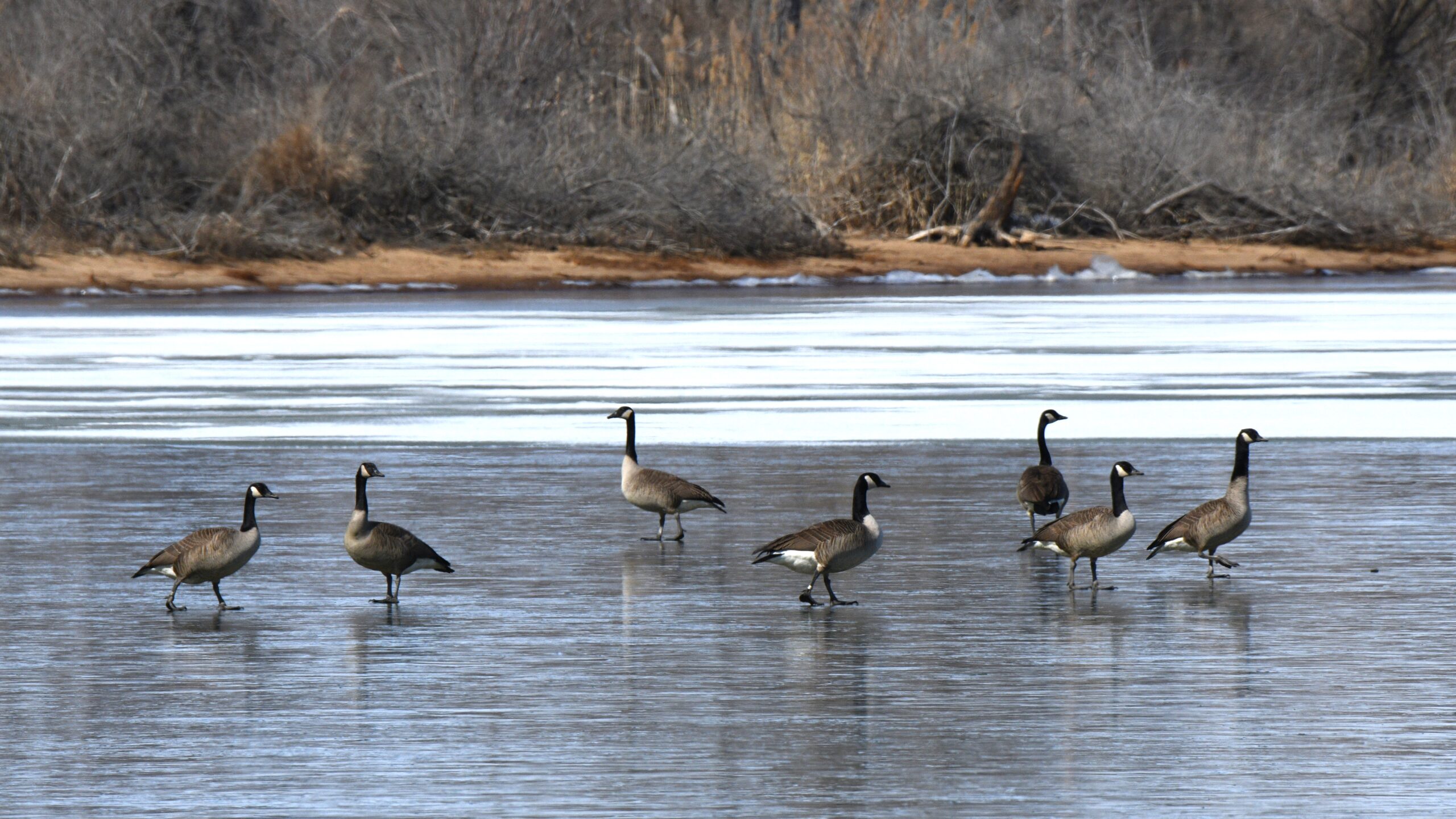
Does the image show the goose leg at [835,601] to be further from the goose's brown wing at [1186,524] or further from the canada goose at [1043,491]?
the canada goose at [1043,491]

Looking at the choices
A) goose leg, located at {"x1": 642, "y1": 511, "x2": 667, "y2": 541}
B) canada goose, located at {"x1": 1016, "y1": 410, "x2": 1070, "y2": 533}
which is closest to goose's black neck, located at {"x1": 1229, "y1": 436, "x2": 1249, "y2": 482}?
canada goose, located at {"x1": 1016, "y1": 410, "x2": 1070, "y2": 533}

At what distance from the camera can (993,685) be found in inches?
325

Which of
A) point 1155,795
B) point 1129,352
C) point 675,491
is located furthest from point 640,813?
point 1129,352

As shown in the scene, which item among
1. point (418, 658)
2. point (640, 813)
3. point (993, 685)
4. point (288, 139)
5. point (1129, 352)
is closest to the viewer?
point (640, 813)

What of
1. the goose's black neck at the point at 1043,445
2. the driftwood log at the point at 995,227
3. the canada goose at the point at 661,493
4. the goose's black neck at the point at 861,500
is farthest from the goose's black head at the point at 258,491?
the driftwood log at the point at 995,227

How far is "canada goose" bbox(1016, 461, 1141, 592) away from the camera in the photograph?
10.1 m

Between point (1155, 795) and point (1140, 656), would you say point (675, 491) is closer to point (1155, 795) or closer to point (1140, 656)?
point (1140, 656)

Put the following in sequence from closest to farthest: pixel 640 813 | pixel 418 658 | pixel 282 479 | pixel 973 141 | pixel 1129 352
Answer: pixel 640 813 < pixel 418 658 < pixel 282 479 < pixel 1129 352 < pixel 973 141

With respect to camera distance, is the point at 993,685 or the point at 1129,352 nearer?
the point at 993,685

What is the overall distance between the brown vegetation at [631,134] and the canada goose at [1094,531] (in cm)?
2858

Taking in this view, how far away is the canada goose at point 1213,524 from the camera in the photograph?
A: 10.6 m

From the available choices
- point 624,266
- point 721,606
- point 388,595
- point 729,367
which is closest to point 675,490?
point 721,606

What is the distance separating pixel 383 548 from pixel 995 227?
3471 cm

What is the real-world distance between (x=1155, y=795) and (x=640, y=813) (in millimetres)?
1383
